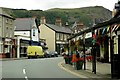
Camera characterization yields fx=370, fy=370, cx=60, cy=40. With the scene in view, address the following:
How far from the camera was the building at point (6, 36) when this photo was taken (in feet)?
233

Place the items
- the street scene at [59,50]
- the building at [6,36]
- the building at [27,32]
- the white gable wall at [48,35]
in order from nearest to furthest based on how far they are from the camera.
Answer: the street scene at [59,50], the building at [6,36], the building at [27,32], the white gable wall at [48,35]

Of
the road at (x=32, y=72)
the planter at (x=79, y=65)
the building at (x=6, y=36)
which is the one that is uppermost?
the building at (x=6, y=36)

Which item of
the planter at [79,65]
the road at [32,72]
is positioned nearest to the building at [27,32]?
the road at [32,72]

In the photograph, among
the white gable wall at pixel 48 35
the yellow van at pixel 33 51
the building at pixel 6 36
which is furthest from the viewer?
the white gable wall at pixel 48 35

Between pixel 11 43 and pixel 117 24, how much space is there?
5690cm

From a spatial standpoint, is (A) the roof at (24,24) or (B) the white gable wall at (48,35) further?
(B) the white gable wall at (48,35)

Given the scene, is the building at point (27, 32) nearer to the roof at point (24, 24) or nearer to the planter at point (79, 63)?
the roof at point (24, 24)

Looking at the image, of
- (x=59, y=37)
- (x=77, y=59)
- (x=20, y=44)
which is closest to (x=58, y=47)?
(x=59, y=37)

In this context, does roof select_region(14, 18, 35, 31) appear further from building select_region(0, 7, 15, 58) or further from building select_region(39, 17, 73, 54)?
building select_region(0, 7, 15, 58)

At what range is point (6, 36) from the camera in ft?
243

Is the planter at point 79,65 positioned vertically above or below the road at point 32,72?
above

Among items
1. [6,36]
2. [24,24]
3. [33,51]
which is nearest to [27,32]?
[24,24]

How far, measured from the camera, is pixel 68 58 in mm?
45125

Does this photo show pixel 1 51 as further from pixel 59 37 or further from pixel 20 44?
pixel 59 37
